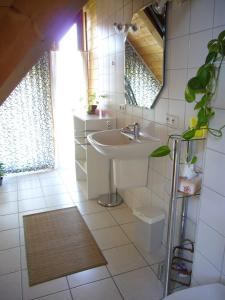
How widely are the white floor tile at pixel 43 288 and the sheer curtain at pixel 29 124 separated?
2233 mm

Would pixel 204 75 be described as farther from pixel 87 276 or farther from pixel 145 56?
pixel 87 276

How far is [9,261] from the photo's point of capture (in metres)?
1.94

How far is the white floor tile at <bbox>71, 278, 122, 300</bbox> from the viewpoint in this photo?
64.1 inches

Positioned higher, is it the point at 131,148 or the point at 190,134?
the point at 190,134

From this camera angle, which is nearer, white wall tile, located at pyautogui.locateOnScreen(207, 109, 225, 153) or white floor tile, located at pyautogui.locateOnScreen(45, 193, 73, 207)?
white wall tile, located at pyautogui.locateOnScreen(207, 109, 225, 153)

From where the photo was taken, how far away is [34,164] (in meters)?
3.84

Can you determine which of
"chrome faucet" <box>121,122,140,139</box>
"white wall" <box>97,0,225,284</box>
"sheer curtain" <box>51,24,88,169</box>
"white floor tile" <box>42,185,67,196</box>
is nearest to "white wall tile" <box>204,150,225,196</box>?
"white wall" <box>97,0,225,284</box>

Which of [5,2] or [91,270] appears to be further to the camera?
[91,270]

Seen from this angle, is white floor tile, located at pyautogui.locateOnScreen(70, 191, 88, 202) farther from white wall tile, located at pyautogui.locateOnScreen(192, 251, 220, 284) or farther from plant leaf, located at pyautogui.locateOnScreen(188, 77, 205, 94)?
plant leaf, located at pyautogui.locateOnScreen(188, 77, 205, 94)

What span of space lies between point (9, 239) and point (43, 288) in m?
0.70

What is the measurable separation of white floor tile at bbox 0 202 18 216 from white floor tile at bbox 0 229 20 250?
371 millimetres

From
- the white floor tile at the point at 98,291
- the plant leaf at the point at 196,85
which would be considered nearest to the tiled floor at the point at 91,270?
the white floor tile at the point at 98,291

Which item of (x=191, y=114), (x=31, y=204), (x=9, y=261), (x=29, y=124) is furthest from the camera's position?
(x=29, y=124)

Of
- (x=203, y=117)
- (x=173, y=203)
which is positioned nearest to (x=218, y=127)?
(x=203, y=117)
